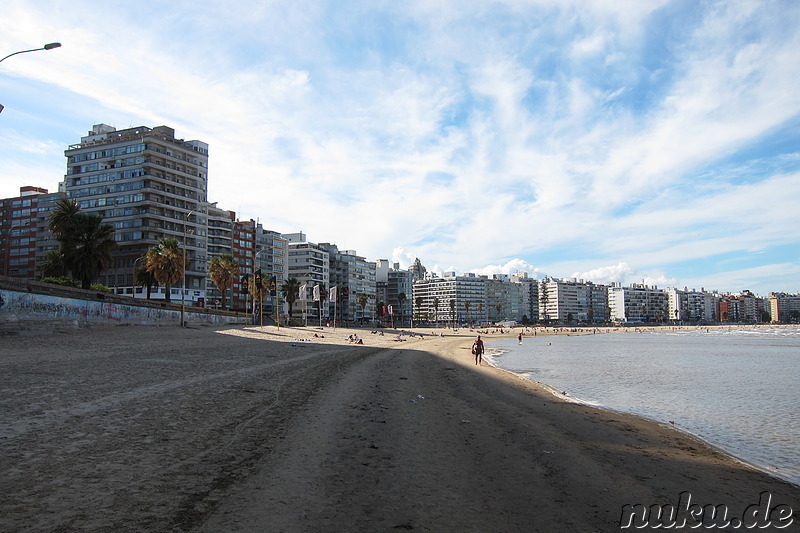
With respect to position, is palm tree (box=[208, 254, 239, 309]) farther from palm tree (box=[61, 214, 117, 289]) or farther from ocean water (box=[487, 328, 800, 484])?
ocean water (box=[487, 328, 800, 484])

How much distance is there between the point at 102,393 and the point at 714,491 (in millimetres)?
13453

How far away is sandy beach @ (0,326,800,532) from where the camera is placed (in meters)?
5.96

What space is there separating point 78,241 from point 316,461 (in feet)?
188

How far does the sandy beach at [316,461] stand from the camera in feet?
19.6

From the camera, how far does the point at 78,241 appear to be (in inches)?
2146

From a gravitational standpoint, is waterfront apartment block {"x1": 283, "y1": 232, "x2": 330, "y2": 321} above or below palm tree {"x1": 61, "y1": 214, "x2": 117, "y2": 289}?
above

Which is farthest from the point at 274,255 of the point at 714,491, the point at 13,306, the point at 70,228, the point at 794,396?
the point at 714,491

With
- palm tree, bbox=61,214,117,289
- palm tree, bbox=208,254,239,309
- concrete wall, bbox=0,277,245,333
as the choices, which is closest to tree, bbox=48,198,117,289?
palm tree, bbox=61,214,117,289

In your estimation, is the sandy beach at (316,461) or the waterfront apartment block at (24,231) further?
the waterfront apartment block at (24,231)

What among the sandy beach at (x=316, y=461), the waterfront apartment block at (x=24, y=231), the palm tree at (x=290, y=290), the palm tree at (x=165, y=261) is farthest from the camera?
the palm tree at (x=290, y=290)

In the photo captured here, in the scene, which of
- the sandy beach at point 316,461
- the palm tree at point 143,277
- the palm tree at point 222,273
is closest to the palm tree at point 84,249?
the palm tree at point 143,277

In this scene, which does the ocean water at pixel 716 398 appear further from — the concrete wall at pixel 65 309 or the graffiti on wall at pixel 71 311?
the graffiti on wall at pixel 71 311

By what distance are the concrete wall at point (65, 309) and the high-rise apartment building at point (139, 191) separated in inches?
1336

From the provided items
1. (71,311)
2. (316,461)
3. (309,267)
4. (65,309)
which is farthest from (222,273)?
(309,267)
